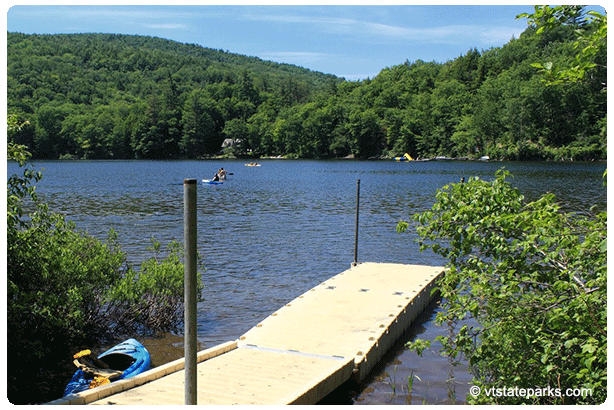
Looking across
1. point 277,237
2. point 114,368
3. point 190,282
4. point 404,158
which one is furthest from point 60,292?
point 404,158

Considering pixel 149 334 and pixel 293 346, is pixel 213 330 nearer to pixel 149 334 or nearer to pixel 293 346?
pixel 149 334

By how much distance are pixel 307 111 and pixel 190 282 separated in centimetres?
14632

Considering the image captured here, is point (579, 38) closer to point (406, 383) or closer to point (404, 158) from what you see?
point (406, 383)

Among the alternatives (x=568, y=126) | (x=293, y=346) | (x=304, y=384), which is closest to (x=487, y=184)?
(x=304, y=384)

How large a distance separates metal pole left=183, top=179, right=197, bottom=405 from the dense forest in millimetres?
97536

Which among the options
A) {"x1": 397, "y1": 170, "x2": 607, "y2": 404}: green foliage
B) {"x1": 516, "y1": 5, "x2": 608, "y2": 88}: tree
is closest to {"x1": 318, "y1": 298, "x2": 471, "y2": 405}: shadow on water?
{"x1": 397, "y1": 170, "x2": 607, "y2": 404}: green foliage

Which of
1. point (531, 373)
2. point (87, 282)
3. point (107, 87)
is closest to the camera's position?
point (531, 373)

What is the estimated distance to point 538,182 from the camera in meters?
50.6

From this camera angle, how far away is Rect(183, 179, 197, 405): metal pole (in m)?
4.23

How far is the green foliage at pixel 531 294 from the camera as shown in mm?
5410

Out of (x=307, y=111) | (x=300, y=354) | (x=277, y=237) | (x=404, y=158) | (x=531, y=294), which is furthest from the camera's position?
(x=307, y=111)

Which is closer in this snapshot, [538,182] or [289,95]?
[538,182]

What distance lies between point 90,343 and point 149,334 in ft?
3.87

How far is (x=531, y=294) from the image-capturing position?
20.4ft
